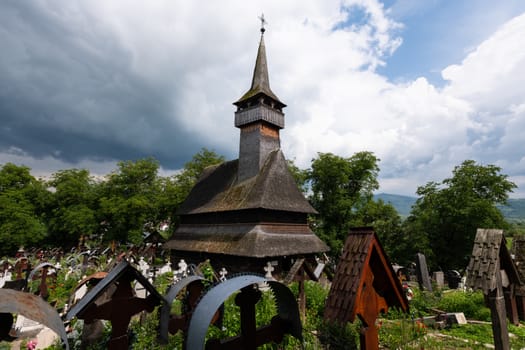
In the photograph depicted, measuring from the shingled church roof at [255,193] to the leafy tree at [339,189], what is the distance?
968 cm

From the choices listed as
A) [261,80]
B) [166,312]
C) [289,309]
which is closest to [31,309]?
[166,312]

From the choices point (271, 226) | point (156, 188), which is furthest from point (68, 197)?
point (271, 226)

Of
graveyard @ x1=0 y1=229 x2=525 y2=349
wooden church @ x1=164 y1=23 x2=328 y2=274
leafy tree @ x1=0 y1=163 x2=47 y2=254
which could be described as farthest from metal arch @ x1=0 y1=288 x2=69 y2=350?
leafy tree @ x1=0 y1=163 x2=47 y2=254

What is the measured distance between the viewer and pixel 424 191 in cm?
2759

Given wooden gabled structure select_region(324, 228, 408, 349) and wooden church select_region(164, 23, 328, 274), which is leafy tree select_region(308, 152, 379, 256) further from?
wooden gabled structure select_region(324, 228, 408, 349)

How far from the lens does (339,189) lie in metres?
29.3

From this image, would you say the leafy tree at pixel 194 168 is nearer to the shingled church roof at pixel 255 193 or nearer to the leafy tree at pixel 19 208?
the shingled church roof at pixel 255 193

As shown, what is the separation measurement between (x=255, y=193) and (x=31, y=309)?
15847mm

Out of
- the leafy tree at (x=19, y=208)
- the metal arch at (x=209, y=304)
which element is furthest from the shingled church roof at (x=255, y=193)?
the leafy tree at (x=19, y=208)

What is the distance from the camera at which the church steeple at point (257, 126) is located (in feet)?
69.3

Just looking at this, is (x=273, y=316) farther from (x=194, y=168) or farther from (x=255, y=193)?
(x=194, y=168)

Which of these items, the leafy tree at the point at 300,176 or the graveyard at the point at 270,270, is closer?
the graveyard at the point at 270,270

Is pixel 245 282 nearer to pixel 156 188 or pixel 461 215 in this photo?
pixel 461 215

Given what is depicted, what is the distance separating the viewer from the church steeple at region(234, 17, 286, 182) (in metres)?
21.1
